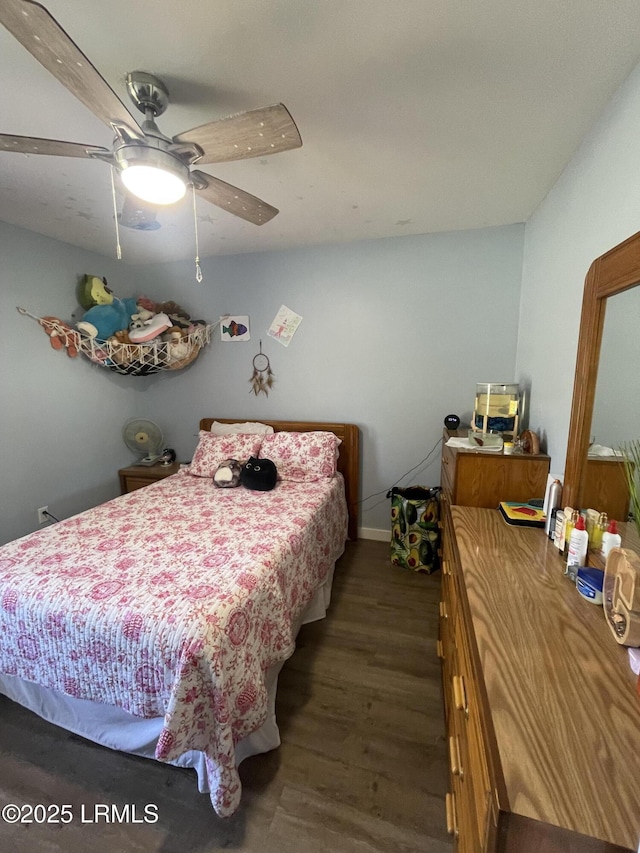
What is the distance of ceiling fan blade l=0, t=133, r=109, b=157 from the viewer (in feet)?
3.67

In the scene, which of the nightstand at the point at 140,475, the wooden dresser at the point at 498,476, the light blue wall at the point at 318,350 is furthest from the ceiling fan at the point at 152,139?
the nightstand at the point at 140,475

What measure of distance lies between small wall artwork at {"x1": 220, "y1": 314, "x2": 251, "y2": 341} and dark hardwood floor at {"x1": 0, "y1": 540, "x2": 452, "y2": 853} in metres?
2.36

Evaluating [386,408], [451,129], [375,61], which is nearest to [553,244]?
[451,129]

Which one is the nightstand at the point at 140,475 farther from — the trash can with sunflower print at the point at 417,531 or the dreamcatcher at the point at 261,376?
the trash can with sunflower print at the point at 417,531

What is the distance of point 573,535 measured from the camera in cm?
103

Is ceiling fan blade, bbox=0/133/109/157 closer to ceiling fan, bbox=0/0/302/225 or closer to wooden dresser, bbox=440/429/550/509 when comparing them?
ceiling fan, bbox=0/0/302/225

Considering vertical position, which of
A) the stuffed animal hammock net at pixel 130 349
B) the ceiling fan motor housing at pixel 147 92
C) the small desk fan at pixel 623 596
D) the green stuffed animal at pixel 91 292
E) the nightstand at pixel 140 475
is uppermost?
the ceiling fan motor housing at pixel 147 92

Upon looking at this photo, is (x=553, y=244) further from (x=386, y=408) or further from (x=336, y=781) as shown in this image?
(x=336, y=781)

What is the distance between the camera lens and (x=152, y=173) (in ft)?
3.94

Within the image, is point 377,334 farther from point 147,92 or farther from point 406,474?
point 147,92

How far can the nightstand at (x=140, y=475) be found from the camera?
3010mm

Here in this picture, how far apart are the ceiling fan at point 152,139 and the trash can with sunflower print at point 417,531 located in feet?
6.97

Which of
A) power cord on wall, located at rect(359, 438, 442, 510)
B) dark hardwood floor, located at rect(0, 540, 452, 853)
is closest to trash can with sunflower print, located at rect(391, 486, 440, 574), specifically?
power cord on wall, located at rect(359, 438, 442, 510)

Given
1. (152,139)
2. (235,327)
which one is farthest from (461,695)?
(235,327)
